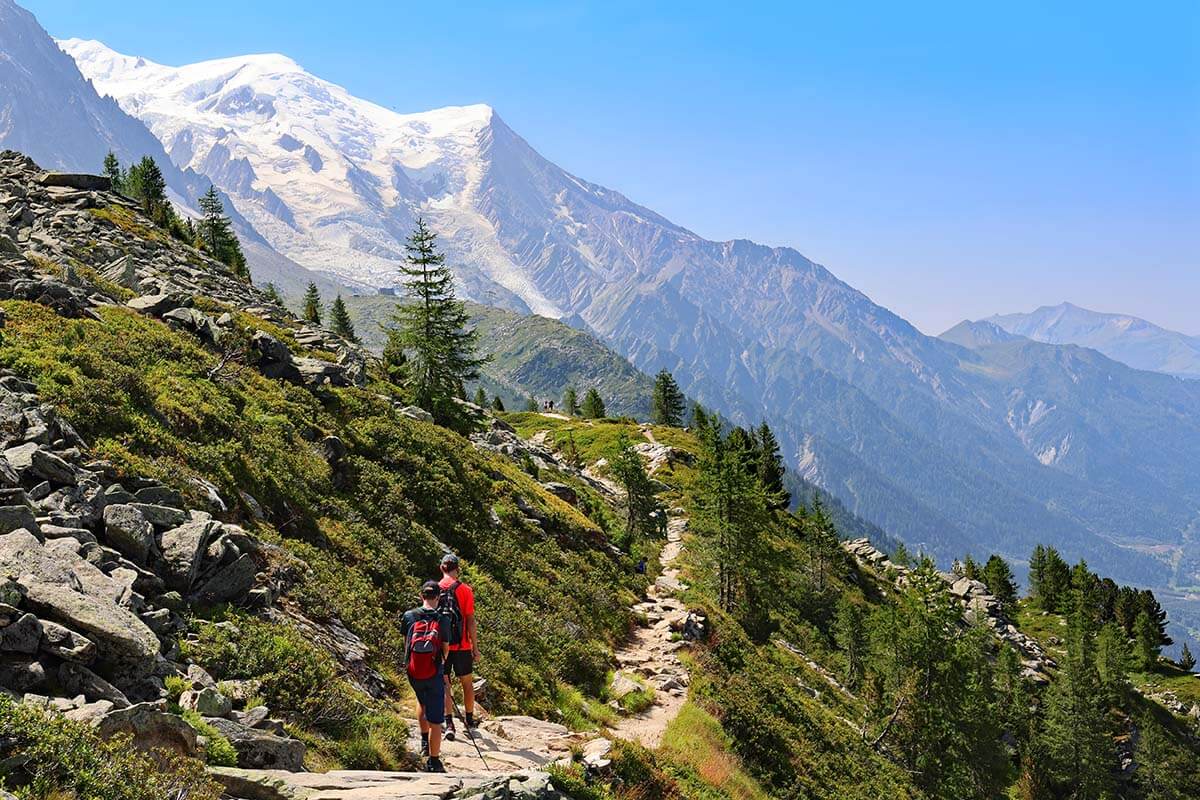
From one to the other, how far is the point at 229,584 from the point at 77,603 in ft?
14.3

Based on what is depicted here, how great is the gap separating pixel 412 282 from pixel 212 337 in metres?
19.9

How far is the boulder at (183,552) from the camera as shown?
523 inches

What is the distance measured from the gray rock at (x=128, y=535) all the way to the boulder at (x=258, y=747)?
4.51m

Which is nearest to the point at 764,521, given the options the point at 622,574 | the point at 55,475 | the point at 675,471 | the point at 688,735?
the point at 622,574

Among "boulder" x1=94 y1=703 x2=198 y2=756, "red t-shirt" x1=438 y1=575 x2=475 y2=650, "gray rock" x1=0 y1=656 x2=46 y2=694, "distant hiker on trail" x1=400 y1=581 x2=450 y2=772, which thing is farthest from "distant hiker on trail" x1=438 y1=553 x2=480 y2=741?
"gray rock" x1=0 y1=656 x2=46 y2=694

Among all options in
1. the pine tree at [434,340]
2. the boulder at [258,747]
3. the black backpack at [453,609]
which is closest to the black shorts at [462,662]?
the black backpack at [453,609]

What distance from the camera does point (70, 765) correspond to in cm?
755

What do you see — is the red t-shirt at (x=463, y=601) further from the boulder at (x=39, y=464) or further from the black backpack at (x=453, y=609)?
the boulder at (x=39, y=464)

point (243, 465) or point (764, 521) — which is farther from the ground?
point (243, 465)

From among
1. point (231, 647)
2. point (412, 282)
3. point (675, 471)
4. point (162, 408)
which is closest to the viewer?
point (231, 647)

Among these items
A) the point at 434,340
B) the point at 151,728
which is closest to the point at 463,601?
the point at 151,728

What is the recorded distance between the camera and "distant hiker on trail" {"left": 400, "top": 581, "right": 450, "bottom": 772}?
41.3 ft

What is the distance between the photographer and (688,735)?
822 inches

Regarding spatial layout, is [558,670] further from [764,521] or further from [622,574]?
[764,521]
